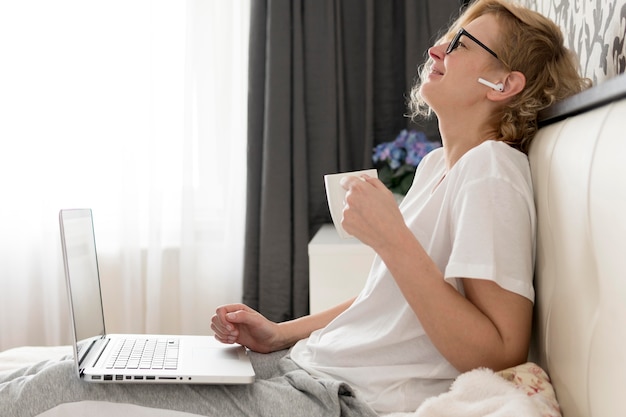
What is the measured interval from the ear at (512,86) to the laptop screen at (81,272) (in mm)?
817

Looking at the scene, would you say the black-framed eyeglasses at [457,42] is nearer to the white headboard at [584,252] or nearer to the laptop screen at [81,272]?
the white headboard at [584,252]

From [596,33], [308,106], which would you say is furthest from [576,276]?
[308,106]

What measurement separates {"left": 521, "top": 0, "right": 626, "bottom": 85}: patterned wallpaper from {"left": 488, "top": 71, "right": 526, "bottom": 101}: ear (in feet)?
0.45

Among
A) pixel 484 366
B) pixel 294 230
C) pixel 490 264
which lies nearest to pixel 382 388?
pixel 484 366

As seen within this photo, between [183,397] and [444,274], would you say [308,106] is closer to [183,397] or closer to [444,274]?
[444,274]

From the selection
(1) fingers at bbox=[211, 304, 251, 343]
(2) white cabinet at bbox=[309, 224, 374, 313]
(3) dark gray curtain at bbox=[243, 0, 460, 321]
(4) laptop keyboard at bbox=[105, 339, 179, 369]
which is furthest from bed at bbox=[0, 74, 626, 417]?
(3) dark gray curtain at bbox=[243, 0, 460, 321]

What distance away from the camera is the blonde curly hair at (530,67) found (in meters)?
1.24

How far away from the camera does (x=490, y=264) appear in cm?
101

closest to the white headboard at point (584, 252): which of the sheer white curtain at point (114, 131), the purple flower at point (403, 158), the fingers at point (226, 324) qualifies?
the fingers at point (226, 324)

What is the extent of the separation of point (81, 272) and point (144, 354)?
24 cm

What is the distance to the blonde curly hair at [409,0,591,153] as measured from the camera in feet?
4.08

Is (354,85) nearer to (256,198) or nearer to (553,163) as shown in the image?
(256,198)

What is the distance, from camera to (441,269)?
1157 millimetres

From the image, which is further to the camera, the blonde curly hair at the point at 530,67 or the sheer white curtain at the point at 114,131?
the sheer white curtain at the point at 114,131
